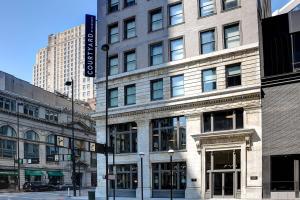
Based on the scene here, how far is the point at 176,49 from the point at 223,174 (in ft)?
42.7

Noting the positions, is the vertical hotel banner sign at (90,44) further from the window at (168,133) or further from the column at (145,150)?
the window at (168,133)

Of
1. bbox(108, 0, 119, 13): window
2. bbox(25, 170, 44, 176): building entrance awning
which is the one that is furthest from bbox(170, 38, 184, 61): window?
bbox(25, 170, 44, 176): building entrance awning

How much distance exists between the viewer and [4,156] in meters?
81.1

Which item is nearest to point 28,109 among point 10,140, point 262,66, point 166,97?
point 10,140

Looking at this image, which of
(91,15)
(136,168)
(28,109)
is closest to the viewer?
(136,168)

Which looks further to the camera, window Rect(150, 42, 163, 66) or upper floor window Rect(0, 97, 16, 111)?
upper floor window Rect(0, 97, 16, 111)

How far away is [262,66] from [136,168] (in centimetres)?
1603

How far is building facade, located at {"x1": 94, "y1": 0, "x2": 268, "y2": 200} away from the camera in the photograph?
40.7 m

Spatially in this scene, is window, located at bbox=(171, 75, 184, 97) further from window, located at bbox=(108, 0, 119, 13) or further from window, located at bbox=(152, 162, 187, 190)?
window, located at bbox=(108, 0, 119, 13)

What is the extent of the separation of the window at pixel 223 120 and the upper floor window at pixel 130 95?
891 cm

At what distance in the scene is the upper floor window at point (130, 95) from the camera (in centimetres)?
4905

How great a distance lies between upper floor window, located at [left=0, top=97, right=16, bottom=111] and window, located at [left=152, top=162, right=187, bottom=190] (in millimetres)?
43257

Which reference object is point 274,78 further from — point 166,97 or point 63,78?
point 63,78

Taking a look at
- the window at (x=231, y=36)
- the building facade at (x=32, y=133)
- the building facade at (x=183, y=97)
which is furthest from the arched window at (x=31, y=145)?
the window at (x=231, y=36)
